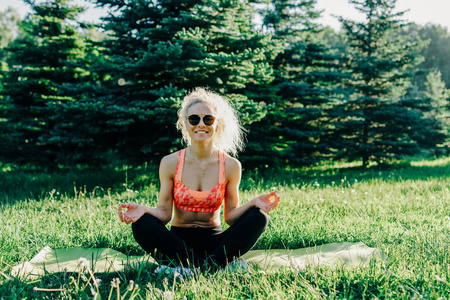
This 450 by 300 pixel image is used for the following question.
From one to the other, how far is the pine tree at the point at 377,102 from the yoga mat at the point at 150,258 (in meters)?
7.82

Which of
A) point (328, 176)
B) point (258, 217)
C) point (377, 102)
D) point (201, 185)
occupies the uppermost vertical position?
point (377, 102)

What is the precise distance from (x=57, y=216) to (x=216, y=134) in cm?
228

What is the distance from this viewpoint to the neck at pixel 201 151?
2922mm

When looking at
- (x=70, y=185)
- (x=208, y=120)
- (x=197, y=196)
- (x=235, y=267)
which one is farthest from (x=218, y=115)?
(x=70, y=185)

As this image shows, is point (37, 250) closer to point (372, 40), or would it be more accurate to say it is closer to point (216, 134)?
point (216, 134)

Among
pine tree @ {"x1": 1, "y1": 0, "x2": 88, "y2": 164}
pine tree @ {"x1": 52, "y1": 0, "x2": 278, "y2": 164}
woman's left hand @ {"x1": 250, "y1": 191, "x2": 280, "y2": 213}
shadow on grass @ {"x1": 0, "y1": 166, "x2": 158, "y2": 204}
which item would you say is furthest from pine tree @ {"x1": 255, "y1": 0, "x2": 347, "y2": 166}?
woman's left hand @ {"x1": 250, "y1": 191, "x2": 280, "y2": 213}

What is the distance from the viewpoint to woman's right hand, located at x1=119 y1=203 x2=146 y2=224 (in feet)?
7.85

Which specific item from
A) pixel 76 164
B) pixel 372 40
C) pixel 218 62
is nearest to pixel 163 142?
pixel 218 62

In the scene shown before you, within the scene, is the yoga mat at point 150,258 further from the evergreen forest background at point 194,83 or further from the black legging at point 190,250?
the evergreen forest background at point 194,83

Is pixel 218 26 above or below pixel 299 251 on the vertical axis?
above

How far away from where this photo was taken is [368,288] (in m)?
2.11

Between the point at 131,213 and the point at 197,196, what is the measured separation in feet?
1.85

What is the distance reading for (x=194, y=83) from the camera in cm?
710

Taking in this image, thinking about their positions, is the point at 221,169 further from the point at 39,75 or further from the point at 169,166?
the point at 39,75
